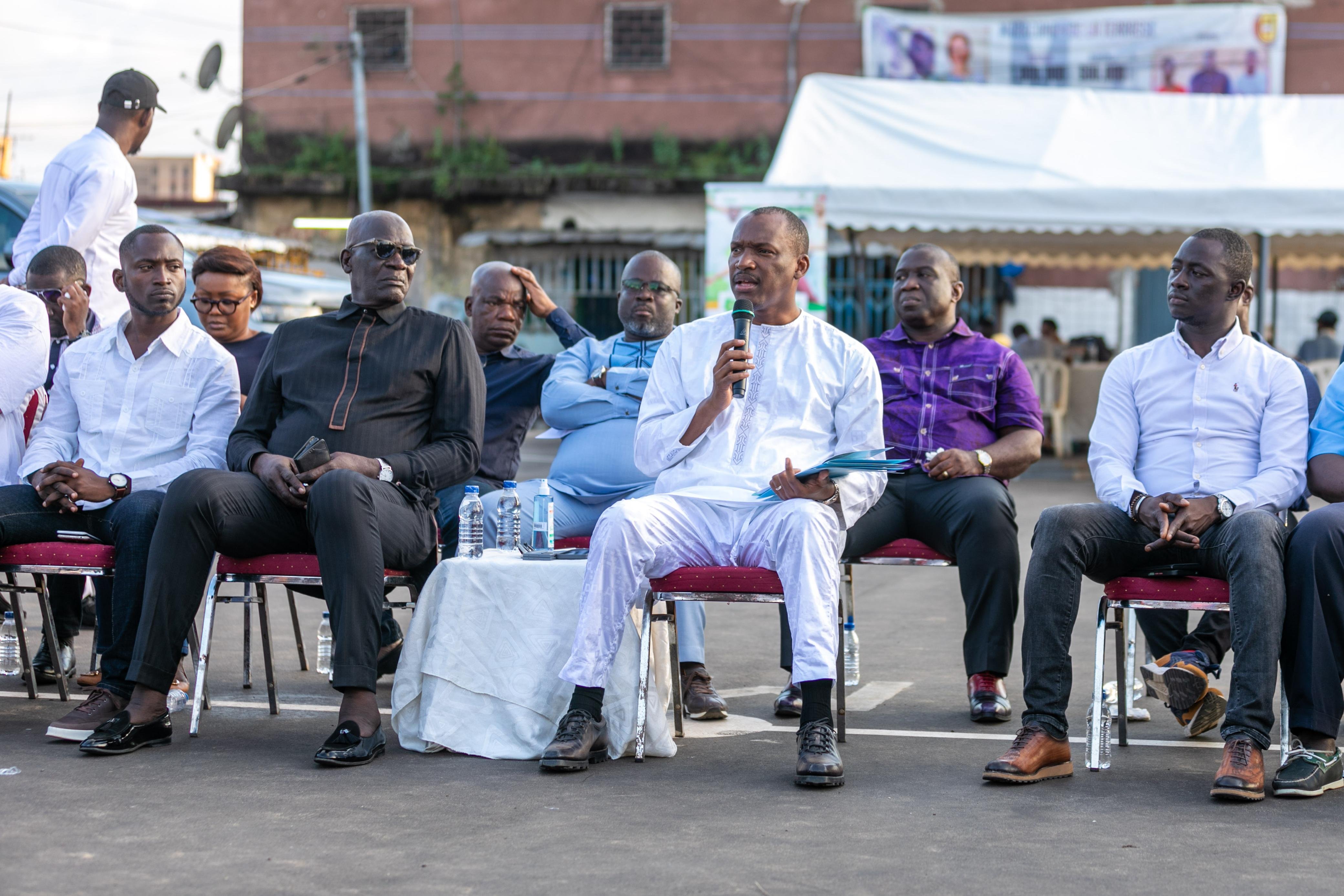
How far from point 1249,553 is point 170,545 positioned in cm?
320

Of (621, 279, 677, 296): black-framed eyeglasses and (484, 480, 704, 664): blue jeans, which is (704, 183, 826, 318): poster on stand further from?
(484, 480, 704, 664): blue jeans

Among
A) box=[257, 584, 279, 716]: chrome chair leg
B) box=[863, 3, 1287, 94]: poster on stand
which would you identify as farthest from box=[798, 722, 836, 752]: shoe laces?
box=[863, 3, 1287, 94]: poster on stand

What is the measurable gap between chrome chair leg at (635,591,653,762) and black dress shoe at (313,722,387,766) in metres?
0.79

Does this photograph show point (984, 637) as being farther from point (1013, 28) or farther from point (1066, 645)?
point (1013, 28)

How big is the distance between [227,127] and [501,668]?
22.5m

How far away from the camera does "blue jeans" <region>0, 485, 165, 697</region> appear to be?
16.6 ft

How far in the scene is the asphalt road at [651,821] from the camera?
3.52 metres

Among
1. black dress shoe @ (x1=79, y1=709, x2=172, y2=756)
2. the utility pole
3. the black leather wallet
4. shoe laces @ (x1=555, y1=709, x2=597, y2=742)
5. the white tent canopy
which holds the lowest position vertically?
black dress shoe @ (x1=79, y1=709, x2=172, y2=756)

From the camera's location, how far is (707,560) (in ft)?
16.1

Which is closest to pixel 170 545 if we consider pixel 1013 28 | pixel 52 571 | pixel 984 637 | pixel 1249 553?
pixel 52 571

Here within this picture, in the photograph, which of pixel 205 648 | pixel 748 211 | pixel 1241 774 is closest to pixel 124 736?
pixel 205 648

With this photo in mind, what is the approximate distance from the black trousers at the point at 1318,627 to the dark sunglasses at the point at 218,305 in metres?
4.01

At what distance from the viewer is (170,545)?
16.0ft

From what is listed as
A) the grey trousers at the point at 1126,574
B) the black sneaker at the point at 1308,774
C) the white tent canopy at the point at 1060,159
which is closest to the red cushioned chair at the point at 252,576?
the grey trousers at the point at 1126,574
